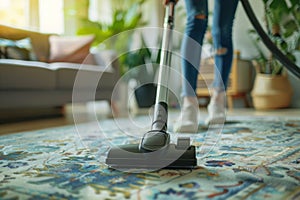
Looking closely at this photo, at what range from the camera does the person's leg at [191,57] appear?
1.38 metres

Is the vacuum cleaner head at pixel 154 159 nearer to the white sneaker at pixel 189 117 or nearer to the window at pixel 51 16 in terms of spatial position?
the white sneaker at pixel 189 117

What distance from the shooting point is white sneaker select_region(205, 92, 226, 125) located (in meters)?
1.60

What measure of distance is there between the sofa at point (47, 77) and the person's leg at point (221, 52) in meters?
0.97

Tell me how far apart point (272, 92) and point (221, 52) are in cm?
140

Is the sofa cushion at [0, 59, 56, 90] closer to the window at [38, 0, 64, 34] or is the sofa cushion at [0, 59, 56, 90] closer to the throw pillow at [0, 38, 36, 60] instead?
the throw pillow at [0, 38, 36, 60]

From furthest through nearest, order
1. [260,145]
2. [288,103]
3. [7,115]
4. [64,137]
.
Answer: [288,103] → [7,115] → [64,137] → [260,145]

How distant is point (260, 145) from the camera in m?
1.11

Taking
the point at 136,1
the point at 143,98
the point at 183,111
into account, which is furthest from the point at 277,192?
the point at 136,1

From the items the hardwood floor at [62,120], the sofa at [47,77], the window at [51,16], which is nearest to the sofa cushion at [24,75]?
the sofa at [47,77]

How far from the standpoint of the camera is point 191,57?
142cm

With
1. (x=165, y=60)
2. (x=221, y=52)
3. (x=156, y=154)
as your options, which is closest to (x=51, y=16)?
(x=221, y=52)

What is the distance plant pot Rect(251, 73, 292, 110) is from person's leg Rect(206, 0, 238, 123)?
4.40ft

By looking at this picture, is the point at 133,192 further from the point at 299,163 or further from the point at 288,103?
the point at 288,103

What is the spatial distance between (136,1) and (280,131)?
2.48 metres
